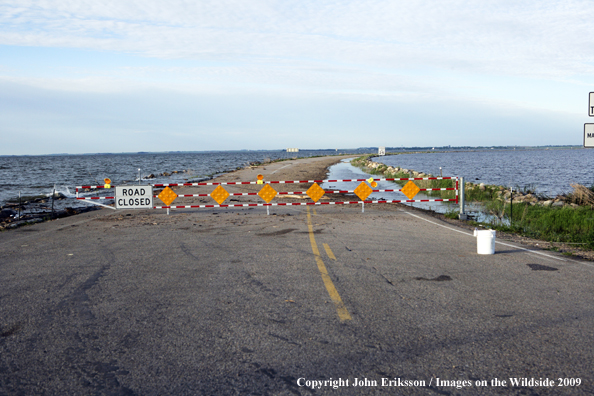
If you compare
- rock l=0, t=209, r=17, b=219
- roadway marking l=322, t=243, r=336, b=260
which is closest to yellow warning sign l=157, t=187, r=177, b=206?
rock l=0, t=209, r=17, b=219

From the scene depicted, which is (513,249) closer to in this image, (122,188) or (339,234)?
(339,234)

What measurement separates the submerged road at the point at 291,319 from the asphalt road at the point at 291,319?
0.02 metres

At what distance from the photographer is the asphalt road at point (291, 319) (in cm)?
373

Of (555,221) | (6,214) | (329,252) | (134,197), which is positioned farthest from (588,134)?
(6,214)

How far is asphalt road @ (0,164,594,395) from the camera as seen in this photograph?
3727 mm

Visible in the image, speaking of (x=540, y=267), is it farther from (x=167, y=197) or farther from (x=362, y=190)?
(x=167, y=197)

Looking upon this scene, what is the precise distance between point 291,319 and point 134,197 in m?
12.6

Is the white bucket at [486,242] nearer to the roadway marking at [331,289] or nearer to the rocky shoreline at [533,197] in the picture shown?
the roadway marking at [331,289]

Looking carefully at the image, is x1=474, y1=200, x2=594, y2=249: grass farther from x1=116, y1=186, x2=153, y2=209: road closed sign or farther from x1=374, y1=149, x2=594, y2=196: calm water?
x1=116, y1=186, x2=153, y2=209: road closed sign

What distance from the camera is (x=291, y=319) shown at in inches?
200

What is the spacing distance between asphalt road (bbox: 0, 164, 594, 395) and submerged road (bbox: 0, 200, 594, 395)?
2 cm

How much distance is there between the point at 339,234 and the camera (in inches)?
450

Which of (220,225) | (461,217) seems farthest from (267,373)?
(461,217)

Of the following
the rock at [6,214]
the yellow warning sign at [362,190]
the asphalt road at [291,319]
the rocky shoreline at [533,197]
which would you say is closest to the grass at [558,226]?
the rocky shoreline at [533,197]
